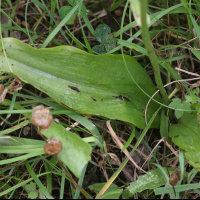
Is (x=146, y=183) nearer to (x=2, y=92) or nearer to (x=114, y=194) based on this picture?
(x=114, y=194)

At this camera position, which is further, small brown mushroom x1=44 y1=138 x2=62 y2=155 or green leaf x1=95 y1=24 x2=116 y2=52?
green leaf x1=95 y1=24 x2=116 y2=52

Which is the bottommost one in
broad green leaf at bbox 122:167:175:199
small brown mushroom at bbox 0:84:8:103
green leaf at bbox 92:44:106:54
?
broad green leaf at bbox 122:167:175:199

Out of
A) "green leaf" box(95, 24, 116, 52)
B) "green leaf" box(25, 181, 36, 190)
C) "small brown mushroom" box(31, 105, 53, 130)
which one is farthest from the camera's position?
"green leaf" box(95, 24, 116, 52)

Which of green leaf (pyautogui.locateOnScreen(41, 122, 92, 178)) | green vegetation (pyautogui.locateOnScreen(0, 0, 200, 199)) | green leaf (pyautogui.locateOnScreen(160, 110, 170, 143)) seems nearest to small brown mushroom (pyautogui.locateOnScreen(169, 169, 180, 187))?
green vegetation (pyautogui.locateOnScreen(0, 0, 200, 199))

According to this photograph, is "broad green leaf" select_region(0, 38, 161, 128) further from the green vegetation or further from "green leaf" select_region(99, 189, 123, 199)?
"green leaf" select_region(99, 189, 123, 199)

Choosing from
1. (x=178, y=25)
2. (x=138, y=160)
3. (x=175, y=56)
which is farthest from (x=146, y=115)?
(x=178, y=25)

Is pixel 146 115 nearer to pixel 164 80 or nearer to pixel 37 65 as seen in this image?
pixel 164 80

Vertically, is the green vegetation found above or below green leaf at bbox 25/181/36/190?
above
